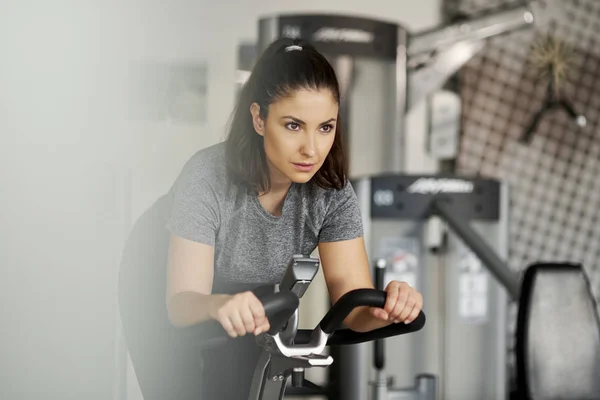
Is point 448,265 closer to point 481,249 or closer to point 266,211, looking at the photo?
point 481,249

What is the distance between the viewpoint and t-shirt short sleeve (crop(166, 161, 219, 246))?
0.89 m

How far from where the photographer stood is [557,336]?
2281 mm

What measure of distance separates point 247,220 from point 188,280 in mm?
113

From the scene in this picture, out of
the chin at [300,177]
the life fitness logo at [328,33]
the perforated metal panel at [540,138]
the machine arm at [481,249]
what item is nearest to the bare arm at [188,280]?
the chin at [300,177]

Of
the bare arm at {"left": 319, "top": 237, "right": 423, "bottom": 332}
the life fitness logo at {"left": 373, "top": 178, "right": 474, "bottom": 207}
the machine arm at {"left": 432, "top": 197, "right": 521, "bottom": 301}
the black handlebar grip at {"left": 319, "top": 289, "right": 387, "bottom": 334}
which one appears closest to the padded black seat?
the machine arm at {"left": 432, "top": 197, "right": 521, "bottom": 301}

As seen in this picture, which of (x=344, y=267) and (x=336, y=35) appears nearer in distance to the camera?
(x=344, y=267)

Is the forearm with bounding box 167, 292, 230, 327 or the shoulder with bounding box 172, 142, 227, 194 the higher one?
the shoulder with bounding box 172, 142, 227, 194

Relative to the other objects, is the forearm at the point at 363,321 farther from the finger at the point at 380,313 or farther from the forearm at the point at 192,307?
the forearm at the point at 192,307

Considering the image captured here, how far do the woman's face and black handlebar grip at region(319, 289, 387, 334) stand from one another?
14 centimetres

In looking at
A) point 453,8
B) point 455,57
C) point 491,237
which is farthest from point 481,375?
point 453,8

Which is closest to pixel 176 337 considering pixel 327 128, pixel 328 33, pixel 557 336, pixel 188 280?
pixel 188 280

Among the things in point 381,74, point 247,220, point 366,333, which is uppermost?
point 381,74

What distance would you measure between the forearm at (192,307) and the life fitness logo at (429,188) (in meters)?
2.43

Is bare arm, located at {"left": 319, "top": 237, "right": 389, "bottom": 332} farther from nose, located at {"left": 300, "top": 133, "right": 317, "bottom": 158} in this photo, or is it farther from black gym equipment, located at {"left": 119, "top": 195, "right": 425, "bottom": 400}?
nose, located at {"left": 300, "top": 133, "right": 317, "bottom": 158}
